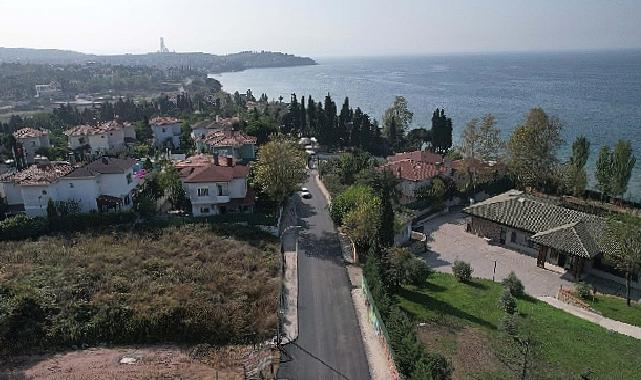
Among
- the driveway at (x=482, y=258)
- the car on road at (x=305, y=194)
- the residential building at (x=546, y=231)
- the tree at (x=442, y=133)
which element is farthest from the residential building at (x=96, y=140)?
the residential building at (x=546, y=231)

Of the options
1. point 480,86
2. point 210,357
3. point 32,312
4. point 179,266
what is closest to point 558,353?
point 210,357

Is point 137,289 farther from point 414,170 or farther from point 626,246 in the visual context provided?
point 414,170

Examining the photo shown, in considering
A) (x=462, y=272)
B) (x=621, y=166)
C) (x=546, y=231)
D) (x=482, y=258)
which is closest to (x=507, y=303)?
(x=462, y=272)

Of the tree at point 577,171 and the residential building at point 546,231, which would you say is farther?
the tree at point 577,171

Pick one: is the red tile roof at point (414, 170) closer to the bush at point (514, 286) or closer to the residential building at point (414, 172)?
the residential building at point (414, 172)

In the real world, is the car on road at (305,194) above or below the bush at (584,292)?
above

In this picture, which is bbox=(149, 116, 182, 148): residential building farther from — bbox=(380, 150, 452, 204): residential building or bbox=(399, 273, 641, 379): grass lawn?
bbox=(399, 273, 641, 379): grass lawn
